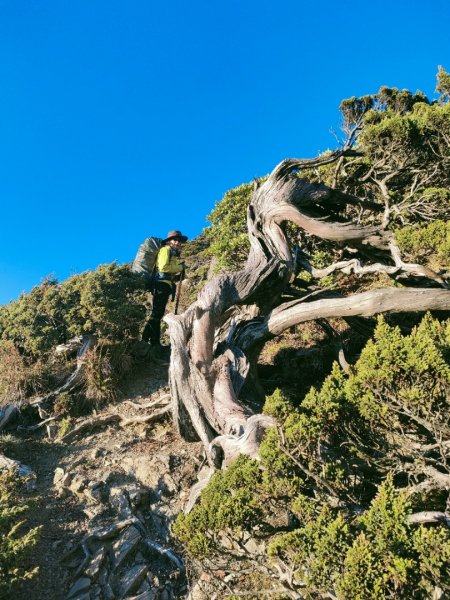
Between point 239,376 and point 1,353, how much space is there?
212 inches

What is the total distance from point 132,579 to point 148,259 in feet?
25.0

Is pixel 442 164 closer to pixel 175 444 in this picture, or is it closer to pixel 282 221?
pixel 282 221

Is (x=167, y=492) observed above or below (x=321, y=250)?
below

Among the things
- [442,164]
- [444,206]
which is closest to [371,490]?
[444,206]

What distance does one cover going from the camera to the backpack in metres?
11.4

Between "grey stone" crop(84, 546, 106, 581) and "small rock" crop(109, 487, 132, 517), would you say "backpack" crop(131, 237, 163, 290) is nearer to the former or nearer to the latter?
"small rock" crop(109, 487, 132, 517)

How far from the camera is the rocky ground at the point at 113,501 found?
18.1 ft

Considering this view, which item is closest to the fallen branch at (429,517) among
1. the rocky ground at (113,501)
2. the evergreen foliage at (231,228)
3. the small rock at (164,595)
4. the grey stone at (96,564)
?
the rocky ground at (113,501)

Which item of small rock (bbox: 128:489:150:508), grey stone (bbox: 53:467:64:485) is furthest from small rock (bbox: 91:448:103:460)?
small rock (bbox: 128:489:150:508)

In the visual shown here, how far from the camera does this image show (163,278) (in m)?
11.1

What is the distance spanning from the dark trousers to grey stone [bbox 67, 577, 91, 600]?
6201 mm

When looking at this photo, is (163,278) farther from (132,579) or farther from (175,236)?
(132,579)

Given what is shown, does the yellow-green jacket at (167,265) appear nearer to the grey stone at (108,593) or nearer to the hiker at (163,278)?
the hiker at (163,278)

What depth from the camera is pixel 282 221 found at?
1005 cm
